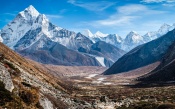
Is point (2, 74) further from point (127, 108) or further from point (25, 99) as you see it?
point (127, 108)

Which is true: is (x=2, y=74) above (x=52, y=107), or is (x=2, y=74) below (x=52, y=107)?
above

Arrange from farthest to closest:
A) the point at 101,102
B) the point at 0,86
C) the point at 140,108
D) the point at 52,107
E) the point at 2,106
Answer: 1. the point at 101,102
2. the point at 140,108
3. the point at 52,107
4. the point at 0,86
5. the point at 2,106

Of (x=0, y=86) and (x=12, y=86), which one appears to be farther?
(x=12, y=86)

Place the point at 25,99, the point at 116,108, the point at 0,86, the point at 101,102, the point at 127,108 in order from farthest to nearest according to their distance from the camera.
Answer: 1. the point at 101,102
2. the point at 116,108
3. the point at 127,108
4. the point at 25,99
5. the point at 0,86

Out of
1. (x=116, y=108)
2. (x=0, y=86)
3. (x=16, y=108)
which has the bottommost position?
(x=116, y=108)

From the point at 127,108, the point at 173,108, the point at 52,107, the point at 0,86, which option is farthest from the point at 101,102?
the point at 0,86

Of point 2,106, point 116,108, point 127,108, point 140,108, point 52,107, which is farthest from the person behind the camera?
point 116,108

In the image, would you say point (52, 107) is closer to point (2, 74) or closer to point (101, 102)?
point (2, 74)

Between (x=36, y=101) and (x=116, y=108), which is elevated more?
(x=36, y=101)

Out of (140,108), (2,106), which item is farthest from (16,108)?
(140,108)
